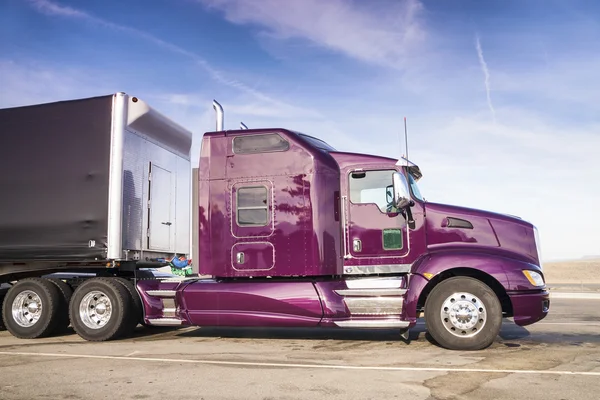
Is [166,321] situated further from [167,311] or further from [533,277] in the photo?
[533,277]

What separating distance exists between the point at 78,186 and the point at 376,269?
16.8 ft

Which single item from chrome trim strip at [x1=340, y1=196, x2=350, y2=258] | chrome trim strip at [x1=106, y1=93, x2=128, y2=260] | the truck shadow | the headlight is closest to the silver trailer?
chrome trim strip at [x1=106, y1=93, x2=128, y2=260]

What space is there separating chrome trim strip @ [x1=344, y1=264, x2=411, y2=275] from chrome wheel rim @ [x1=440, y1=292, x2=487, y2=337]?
81cm

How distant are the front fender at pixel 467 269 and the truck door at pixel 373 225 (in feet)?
1.43

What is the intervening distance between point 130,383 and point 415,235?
14.9 feet

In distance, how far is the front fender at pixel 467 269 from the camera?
23.7 ft

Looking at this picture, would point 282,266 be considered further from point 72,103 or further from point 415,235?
point 72,103

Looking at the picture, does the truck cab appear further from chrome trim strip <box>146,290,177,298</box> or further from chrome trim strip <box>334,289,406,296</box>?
chrome trim strip <box>146,290,177,298</box>

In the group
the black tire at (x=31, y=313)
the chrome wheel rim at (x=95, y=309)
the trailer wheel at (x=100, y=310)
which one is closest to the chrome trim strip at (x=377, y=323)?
the trailer wheel at (x=100, y=310)

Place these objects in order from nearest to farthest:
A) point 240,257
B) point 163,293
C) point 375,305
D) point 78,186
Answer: point 375,305, point 240,257, point 163,293, point 78,186

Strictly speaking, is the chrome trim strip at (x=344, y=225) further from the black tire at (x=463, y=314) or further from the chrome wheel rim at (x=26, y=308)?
the chrome wheel rim at (x=26, y=308)

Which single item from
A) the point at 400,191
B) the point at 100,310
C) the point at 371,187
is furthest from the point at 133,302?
the point at 400,191

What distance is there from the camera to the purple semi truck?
7391 mm

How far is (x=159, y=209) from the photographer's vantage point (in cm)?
942
